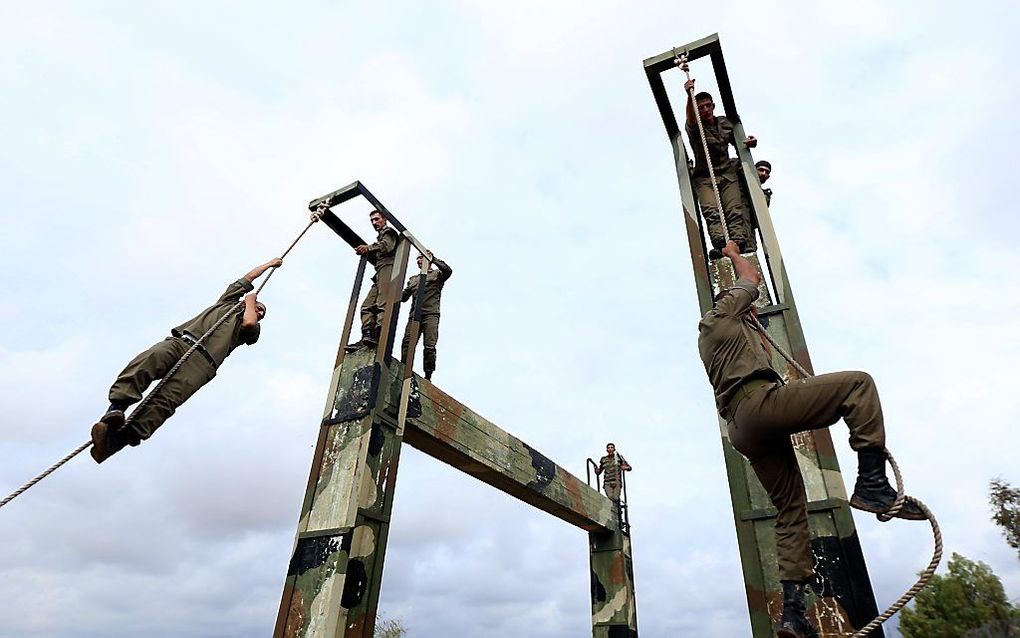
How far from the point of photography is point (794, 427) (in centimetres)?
307

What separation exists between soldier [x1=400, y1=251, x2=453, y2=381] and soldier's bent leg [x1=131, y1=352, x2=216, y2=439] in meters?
3.93

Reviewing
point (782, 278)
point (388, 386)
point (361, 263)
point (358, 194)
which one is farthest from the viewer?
point (361, 263)

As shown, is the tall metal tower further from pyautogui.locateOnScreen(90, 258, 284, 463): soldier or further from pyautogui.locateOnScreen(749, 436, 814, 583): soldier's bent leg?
pyautogui.locateOnScreen(90, 258, 284, 463): soldier

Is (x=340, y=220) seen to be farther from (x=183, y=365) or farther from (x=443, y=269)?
(x=183, y=365)

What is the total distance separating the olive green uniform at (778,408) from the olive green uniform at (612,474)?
10.4 m

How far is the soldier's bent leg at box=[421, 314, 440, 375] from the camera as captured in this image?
349 inches

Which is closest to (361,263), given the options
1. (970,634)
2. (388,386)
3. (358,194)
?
(358,194)

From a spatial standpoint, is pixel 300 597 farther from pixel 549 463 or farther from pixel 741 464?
pixel 549 463

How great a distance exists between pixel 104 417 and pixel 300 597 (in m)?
2.62

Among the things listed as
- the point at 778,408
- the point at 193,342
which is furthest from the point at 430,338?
the point at 778,408

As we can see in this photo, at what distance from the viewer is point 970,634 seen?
23266 millimetres

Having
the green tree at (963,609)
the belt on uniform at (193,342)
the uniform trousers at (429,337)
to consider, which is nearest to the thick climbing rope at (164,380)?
the belt on uniform at (193,342)

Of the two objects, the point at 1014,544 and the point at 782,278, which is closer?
the point at 782,278

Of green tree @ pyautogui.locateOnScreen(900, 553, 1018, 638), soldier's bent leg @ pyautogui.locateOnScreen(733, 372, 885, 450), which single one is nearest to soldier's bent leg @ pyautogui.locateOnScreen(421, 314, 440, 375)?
soldier's bent leg @ pyautogui.locateOnScreen(733, 372, 885, 450)
